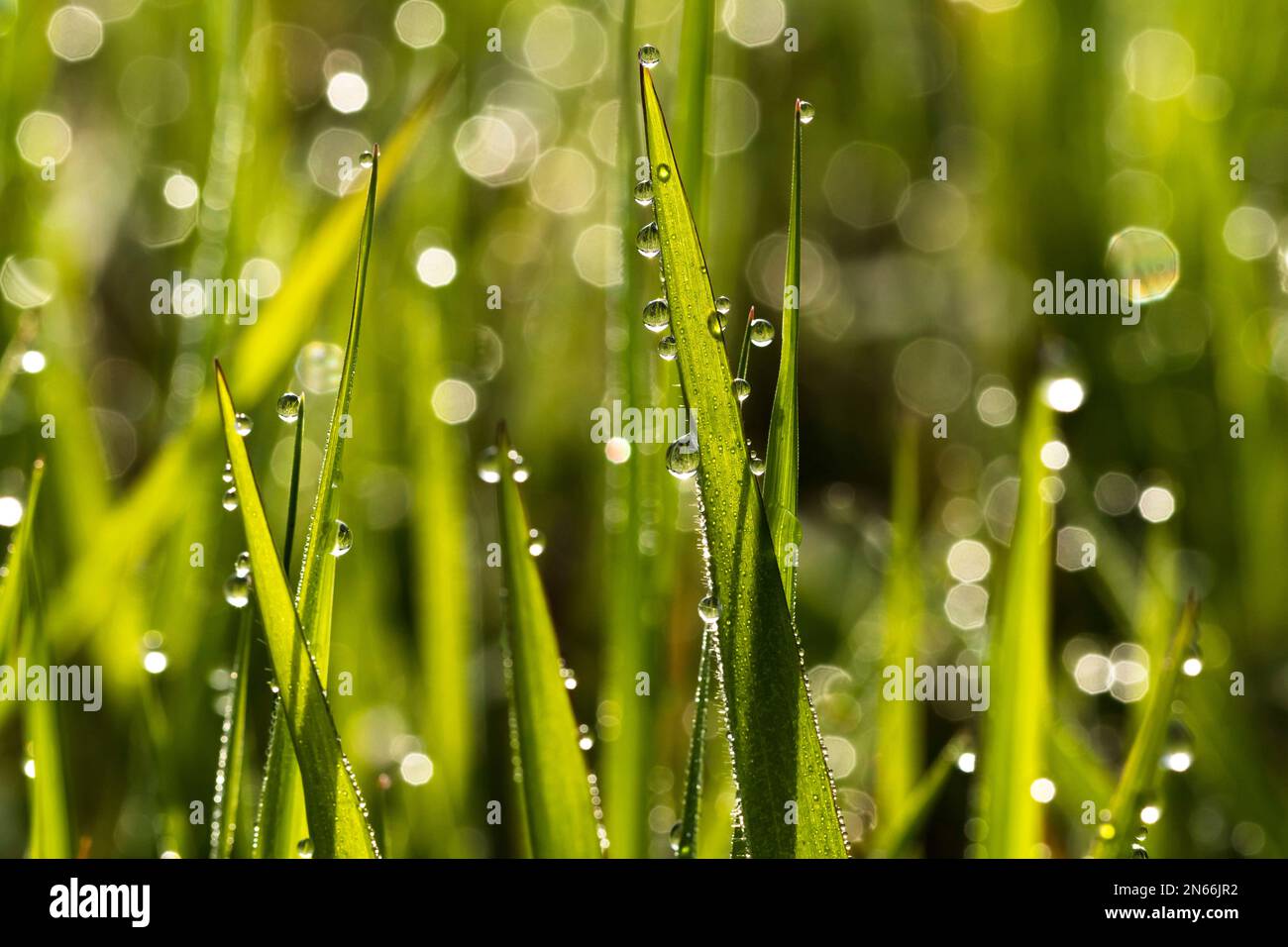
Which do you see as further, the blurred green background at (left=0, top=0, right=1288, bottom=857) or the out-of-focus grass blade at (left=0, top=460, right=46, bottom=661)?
the blurred green background at (left=0, top=0, right=1288, bottom=857)

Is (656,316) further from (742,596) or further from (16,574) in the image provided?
(16,574)

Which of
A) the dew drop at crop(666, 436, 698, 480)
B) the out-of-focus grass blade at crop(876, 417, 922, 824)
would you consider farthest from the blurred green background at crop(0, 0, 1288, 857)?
the dew drop at crop(666, 436, 698, 480)

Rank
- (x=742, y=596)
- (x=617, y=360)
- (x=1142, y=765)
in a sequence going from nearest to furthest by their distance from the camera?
(x=742, y=596), (x=1142, y=765), (x=617, y=360)

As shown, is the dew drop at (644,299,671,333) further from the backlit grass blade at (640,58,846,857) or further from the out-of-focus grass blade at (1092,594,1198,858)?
the out-of-focus grass blade at (1092,594,1198,858)

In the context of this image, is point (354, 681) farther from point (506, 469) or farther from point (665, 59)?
point (665, 59)

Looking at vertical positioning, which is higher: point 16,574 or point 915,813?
point 16,574

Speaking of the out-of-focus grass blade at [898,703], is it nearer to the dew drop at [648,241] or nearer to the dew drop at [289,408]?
the dew drop at [648,241]

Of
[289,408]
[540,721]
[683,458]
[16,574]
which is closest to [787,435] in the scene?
[683,458]
